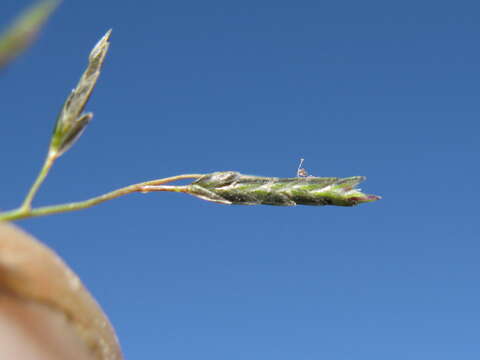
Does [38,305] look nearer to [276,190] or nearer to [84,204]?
[84,204]

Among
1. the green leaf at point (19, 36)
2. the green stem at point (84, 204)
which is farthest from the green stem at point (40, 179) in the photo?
the green leaf at point (19, 36)

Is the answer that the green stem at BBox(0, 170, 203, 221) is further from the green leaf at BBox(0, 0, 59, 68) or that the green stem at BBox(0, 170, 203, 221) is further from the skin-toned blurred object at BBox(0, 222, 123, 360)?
the green leaf at BBox(0, 0, 59, 68)

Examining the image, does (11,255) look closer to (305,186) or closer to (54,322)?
(54,322)

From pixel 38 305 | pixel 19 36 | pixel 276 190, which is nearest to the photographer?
pixel 19 36

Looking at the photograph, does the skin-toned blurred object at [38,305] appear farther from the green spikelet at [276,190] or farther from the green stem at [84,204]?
the green spikelet at [276,190]

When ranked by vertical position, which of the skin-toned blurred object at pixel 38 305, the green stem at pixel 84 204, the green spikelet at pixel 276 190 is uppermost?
the green spikelet at pixel 276 190

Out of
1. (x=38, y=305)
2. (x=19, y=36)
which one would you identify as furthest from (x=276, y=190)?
(x=19, y=36)
